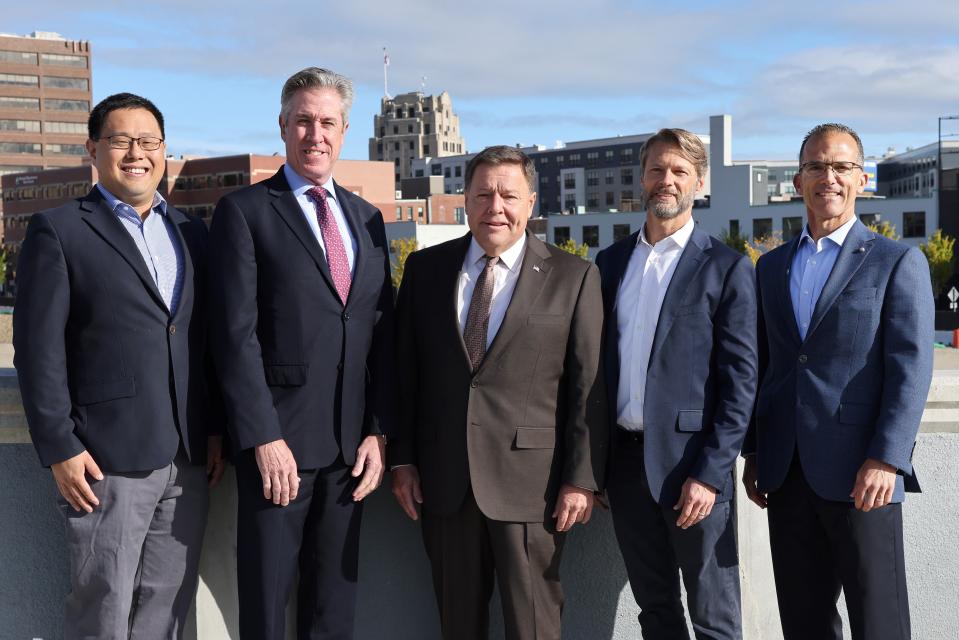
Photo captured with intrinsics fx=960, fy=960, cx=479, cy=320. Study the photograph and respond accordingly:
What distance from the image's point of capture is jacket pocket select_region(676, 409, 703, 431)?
322cm

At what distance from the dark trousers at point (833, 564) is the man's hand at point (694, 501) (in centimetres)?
30

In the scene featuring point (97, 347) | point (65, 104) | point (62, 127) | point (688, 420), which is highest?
point (65, 104)

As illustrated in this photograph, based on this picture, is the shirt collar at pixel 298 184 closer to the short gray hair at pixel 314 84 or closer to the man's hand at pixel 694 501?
the short gray hair at pixel 314 84

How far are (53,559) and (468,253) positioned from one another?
6.32 feet

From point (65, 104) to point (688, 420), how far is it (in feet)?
380

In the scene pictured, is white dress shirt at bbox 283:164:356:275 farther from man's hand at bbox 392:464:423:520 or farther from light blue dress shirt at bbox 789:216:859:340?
light blue dress shirt at bbox 789:216:859:340

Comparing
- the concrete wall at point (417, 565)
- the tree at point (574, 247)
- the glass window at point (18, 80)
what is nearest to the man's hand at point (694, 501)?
the concrete wall at point (417, 565)

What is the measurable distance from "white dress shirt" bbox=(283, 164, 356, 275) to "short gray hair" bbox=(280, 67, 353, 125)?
0.21 meters

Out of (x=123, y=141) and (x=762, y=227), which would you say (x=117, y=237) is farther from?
(x=762, y=227)

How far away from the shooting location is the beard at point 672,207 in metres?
3.36

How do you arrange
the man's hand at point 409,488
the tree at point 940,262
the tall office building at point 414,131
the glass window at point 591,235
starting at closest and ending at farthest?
the man's hand at point 409,488 → the tree at point 940,262 → the glass window at point 591,235 → the tall office building at point 414,131

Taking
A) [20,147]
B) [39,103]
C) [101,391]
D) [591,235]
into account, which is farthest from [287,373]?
[39,103]

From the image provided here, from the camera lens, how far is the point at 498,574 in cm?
326

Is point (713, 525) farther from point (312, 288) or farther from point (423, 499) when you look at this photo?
point (312, 288)
